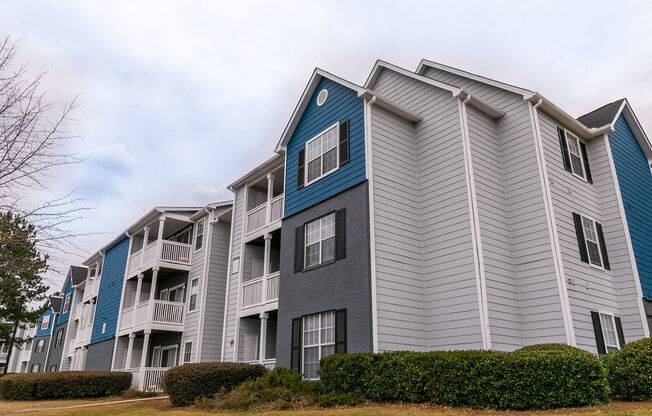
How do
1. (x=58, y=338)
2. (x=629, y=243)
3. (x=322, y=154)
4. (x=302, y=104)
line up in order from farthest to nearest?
→ (x=58, y=338)
(x=302, y=104)
(x=322, y=154)
(x=629, y=243)

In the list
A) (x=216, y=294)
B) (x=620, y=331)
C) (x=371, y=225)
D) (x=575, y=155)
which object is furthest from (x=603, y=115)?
(x=216, y=294)

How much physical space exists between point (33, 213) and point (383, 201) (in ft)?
30.5

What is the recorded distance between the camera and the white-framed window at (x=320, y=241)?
52.9 ft

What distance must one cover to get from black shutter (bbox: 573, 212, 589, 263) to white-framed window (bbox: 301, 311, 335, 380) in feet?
25.4

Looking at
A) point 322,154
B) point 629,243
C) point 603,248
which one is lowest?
point 603,248

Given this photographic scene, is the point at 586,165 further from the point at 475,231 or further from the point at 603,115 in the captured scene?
the point at 475,231

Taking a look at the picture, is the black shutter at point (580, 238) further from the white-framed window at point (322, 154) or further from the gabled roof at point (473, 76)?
the white-framed window at point (322, 154)

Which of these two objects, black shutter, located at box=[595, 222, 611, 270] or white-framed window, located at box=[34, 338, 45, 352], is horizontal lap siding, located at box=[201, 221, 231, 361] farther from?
white-framed window, located at box=[34, 338, 45, 352]

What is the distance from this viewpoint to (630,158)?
19.4 meters

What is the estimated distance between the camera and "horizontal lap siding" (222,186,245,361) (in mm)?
20750

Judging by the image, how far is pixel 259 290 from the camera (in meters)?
19.6

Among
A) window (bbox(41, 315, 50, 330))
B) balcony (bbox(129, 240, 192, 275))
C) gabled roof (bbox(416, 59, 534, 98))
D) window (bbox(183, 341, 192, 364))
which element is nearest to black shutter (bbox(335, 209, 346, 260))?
gabled roof (bbox(416, 59, 534, 98))

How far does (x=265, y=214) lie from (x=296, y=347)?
6.47 metres

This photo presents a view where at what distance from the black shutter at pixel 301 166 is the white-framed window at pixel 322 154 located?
0.56 ft
